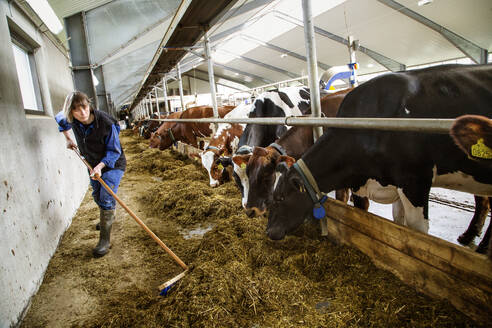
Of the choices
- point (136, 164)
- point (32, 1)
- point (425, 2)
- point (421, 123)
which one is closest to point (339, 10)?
point (425, 2)

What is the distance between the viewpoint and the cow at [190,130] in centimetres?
824

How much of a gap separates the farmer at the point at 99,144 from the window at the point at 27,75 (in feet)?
3.39

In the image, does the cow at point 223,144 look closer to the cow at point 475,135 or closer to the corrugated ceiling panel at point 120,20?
the cow at point 475,135

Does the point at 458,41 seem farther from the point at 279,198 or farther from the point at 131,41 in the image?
the point at 279,198

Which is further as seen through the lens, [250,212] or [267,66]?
[267,66]

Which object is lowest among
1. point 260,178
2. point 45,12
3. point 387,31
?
point 260,178

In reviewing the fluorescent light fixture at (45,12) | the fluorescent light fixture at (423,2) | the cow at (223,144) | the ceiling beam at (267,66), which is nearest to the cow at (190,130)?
the cow at (223,144)

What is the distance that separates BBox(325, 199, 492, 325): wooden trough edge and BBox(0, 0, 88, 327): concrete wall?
2635mm

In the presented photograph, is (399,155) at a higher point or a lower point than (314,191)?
higher

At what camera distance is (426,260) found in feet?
5.55

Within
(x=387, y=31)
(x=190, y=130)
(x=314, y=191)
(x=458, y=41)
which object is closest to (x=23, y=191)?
(x=314, y=191)

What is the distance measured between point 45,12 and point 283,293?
4.90 m

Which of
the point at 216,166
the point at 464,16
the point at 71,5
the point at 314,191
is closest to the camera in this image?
the point at 314,191

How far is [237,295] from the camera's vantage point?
192cm
